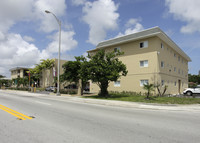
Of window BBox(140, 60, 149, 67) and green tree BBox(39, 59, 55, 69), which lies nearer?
window BBox(140, 60, 149, 67)

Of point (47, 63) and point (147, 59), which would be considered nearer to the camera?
point (147, 59)

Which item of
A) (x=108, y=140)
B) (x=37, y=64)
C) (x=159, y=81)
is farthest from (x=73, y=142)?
(x=37, y=64)

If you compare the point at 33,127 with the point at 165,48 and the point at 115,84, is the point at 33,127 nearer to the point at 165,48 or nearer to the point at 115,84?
the point at 115,84

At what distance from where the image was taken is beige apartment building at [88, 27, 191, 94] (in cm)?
2188

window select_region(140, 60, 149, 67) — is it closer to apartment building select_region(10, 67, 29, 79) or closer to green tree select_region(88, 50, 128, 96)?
green tree select_region(88, 50, 128, 96)

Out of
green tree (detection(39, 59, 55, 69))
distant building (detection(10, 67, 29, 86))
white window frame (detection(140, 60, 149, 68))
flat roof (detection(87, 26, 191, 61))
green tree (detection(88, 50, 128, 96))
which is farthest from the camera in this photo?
distant building (detection(10, 67, 29, 86))

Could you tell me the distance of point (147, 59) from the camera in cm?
2273

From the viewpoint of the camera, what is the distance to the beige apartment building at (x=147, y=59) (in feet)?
71.8

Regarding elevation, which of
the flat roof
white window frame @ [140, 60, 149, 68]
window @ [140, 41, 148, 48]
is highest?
the flat roof

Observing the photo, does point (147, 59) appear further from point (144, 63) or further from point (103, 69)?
point (103, 69)

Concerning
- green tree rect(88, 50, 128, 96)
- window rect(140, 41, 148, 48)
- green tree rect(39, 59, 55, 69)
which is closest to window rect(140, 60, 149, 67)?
window rect(140, 41, 148, 48)

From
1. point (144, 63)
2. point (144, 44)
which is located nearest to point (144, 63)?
point (144, 63)

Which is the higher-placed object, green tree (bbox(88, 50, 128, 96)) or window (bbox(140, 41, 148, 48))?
window (bbox(140, 41, 148, 48))

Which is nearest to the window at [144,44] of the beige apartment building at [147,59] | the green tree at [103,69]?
the beige apartment building at [147,59]
